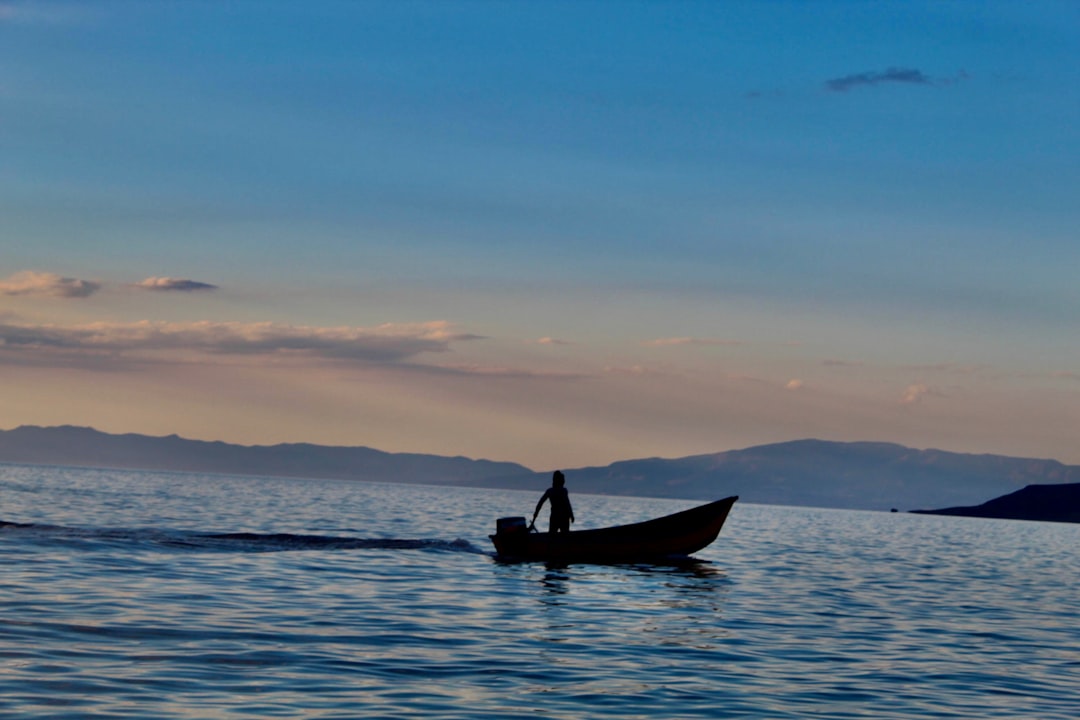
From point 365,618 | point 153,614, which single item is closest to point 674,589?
point 365,618

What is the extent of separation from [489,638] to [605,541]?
18407mm

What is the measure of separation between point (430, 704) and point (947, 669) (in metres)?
9.05

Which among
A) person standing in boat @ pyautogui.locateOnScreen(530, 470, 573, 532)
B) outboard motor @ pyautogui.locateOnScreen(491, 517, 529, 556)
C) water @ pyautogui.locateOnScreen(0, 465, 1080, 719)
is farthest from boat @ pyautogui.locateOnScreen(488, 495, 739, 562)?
water @ pyautogui.locateOnScreen(0, 465, 1080, 719)

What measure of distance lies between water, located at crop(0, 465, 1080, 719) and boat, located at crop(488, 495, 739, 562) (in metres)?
1.44

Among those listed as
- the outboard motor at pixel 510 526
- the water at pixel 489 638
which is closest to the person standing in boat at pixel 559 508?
the outboard motor at pixel 510 526

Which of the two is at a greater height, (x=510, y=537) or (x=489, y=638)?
(x=510, y=537)

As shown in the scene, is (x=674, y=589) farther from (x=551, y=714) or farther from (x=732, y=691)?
(x=551, y=714)

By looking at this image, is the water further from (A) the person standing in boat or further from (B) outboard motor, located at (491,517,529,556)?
(A) the person standing in boat

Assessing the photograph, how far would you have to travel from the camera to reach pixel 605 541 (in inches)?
1464

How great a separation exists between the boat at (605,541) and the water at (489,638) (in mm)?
1437

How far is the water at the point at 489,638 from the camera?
1366 centimetres

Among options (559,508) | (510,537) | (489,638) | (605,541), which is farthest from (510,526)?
(489,638)

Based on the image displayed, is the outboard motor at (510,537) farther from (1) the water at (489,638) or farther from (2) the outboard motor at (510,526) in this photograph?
A: (1) the water at (489,638)

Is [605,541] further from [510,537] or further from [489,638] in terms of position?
[489,638]
